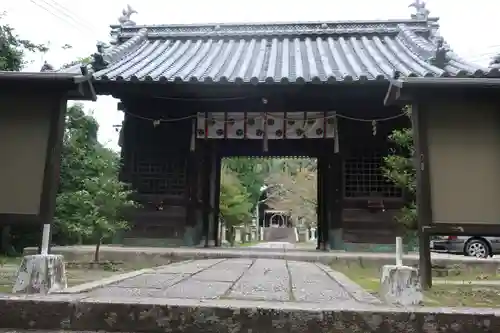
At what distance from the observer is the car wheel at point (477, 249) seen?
560 inches

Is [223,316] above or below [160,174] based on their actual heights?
below

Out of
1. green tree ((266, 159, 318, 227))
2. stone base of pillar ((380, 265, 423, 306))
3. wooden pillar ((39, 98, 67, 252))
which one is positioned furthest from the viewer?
green tree ((266, 159, 318, 227))

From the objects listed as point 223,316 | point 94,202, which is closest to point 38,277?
point 223,316

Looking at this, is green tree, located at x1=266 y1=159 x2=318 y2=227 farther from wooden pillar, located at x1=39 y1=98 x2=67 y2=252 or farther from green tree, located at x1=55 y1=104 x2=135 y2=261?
wooden pillar, located at x1=39 y1=98 x2=67 y2=252

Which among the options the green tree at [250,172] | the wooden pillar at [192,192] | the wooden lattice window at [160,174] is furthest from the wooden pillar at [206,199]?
the green tree at [250,172]

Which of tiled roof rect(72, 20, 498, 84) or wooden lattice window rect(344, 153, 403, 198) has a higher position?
tiled roof rect(72, 20, 498, 84)

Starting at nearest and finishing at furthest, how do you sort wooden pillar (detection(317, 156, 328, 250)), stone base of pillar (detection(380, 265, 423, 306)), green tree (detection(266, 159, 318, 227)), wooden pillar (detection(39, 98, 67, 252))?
stone base of pillar (detection(380, 265, 423, 306))
wooden pillar (detection(39, 98, 67, 252))
wooden pillar (detection(317, 156, 328, 250))
green tree (detection(266, 159, 318, 227))

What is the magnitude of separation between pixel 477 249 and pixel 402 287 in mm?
13641

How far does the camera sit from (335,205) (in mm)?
8992

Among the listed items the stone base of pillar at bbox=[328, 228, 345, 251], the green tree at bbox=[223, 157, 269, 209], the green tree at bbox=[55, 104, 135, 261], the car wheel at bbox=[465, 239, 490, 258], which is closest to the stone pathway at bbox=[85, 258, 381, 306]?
the green tree at bbox=[55, 104, 135, 261]

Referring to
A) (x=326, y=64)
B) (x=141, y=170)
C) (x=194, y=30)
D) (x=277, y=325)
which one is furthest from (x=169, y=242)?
(x=277, y=325)

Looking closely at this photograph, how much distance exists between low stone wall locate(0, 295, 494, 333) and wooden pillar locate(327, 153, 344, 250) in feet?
22.1

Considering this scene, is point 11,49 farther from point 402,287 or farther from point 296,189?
point 296,189

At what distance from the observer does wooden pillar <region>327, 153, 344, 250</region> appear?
8.91 metres
